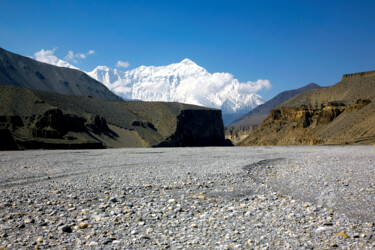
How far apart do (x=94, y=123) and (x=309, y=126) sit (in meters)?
60.4

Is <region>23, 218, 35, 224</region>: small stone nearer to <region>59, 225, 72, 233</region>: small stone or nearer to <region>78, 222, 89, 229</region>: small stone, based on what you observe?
<region>59, 225, 72, 233</region>: small stone

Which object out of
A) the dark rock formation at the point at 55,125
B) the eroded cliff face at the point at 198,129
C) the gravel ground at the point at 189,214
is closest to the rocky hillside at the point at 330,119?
the eroded cliff face at the point at 198,129

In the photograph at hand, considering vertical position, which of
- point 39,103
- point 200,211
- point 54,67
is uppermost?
point 54,67

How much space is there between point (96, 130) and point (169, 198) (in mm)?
72427

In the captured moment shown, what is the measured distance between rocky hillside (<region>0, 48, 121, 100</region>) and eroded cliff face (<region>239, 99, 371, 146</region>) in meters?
117

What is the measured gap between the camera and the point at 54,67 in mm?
190250

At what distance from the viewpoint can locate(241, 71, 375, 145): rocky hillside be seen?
66.9 m

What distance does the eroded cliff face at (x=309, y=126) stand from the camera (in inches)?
2800

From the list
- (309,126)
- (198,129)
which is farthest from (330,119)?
(198,129)

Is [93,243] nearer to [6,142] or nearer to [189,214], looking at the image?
[189,214]

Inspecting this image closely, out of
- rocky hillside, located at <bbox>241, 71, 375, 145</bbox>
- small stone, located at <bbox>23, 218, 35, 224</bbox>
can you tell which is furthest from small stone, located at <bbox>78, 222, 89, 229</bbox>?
rocky hillside, located at <bbox>241, 71, 375, 145</bbox>

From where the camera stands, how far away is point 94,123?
263 ft

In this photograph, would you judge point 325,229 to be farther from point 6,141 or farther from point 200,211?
point 6,141

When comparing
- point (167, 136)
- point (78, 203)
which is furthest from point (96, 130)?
point (78, 203)
